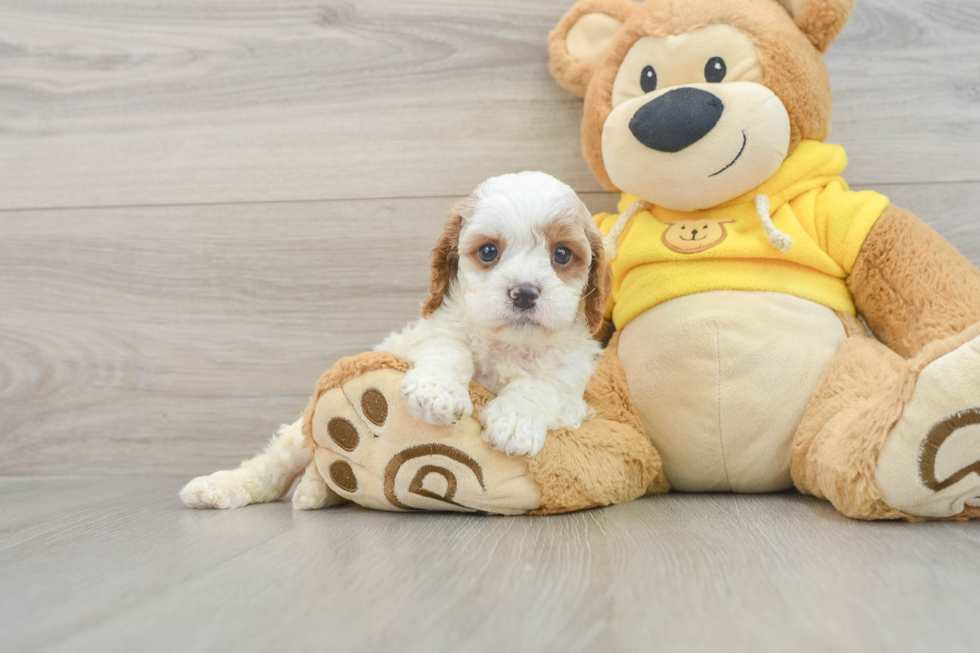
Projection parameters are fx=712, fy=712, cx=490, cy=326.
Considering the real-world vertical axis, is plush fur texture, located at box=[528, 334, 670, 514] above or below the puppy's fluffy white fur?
below

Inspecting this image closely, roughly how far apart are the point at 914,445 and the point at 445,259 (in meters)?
0.64

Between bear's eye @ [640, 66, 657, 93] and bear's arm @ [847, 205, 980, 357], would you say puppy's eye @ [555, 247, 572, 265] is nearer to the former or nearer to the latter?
bear's eye @ [640, 66, 657, 93]

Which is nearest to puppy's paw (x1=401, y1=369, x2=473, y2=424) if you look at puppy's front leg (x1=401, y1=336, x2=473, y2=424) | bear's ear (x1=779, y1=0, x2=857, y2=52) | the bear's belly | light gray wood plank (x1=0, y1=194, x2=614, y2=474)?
puppy's front leg (x1=401, y1=336, x2=473, y2=424)

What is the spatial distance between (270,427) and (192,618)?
0.93m

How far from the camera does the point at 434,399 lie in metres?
0.87

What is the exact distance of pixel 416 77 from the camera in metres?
1.46

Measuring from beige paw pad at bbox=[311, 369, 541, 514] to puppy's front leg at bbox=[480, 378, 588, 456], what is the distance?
0.02 m

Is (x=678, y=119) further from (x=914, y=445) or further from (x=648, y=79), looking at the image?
(x=914, y=445)

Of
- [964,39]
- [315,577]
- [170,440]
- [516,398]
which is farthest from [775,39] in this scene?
[170,440]

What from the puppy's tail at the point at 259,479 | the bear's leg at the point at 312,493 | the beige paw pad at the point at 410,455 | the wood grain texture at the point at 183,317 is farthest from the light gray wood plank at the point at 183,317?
the beige paw pad at the point at 410,455

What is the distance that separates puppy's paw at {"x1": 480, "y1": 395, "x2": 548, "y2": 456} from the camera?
90 cm

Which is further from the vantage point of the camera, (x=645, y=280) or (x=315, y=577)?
(x=645, y=280)

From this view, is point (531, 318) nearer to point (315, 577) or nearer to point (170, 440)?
point (315, 577)

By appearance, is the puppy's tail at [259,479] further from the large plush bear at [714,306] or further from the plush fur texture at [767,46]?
the plush fur texture at [767,46]
